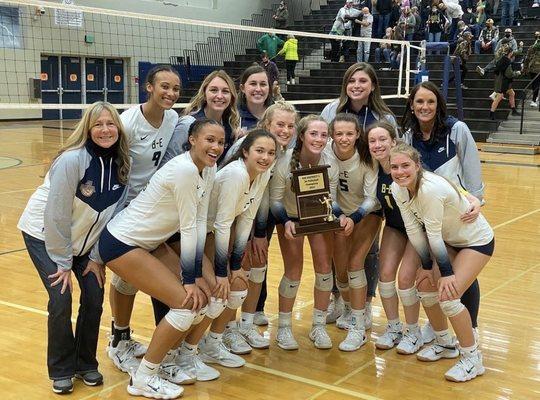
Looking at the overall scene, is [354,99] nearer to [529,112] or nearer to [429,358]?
[429,358]

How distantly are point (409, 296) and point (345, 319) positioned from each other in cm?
63

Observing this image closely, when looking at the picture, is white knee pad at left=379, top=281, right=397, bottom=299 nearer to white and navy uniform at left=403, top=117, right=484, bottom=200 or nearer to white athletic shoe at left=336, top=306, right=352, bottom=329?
white athletic shoe at left=336, top=306, right=352, bottom=329

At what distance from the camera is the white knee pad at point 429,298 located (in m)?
3.73

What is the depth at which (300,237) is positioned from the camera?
3.89 metres

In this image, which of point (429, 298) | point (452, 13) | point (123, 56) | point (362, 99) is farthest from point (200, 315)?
point (123, 56)

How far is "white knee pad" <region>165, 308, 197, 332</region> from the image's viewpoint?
3.22 meters

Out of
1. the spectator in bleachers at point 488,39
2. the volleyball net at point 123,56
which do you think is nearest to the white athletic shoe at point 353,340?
the volleyball net at point 123,56

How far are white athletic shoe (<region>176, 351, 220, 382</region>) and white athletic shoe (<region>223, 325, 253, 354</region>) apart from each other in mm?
334

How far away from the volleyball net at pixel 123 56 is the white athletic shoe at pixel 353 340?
13.7 metres

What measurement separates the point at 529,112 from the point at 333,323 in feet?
43.9

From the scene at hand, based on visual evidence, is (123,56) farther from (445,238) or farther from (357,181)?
(445,238)

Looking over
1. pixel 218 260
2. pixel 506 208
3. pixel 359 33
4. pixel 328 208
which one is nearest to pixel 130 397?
pixel 218 260

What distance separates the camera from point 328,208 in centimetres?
378

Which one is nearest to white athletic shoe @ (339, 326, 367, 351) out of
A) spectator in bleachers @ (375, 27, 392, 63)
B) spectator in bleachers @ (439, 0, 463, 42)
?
spectator in bleachers @ (375, 27, 392, 63)
